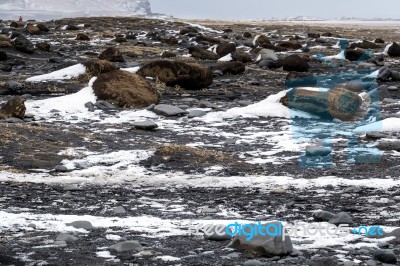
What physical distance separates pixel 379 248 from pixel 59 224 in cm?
266

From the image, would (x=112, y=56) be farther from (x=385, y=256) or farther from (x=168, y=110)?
(x=385, y=256)

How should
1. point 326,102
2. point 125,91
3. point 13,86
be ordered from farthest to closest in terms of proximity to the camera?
1. point 13,86
2. point 125,91
3. point 326,102

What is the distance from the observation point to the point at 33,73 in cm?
1675

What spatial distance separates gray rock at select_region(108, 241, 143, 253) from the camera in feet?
14.9

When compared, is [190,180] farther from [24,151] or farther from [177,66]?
[177,66]

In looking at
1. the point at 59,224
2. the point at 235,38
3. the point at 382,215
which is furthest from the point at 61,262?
the point at 235,38

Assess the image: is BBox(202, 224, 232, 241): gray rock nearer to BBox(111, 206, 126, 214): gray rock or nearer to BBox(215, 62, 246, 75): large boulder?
BBox(111, 206, 126, 214): gray rock

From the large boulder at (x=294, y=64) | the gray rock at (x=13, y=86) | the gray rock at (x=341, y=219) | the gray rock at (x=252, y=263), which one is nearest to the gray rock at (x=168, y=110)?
the gray rock at (x=13, y=86)

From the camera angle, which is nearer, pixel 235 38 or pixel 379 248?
pixel 379 248

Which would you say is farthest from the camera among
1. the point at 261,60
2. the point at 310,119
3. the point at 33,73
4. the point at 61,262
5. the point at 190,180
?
the point at 261,60

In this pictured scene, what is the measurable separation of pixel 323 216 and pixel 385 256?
128cm

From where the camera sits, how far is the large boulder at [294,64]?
18.2 meters

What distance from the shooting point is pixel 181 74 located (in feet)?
47.4

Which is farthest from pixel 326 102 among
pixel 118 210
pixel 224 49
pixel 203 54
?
pixel 224 49
